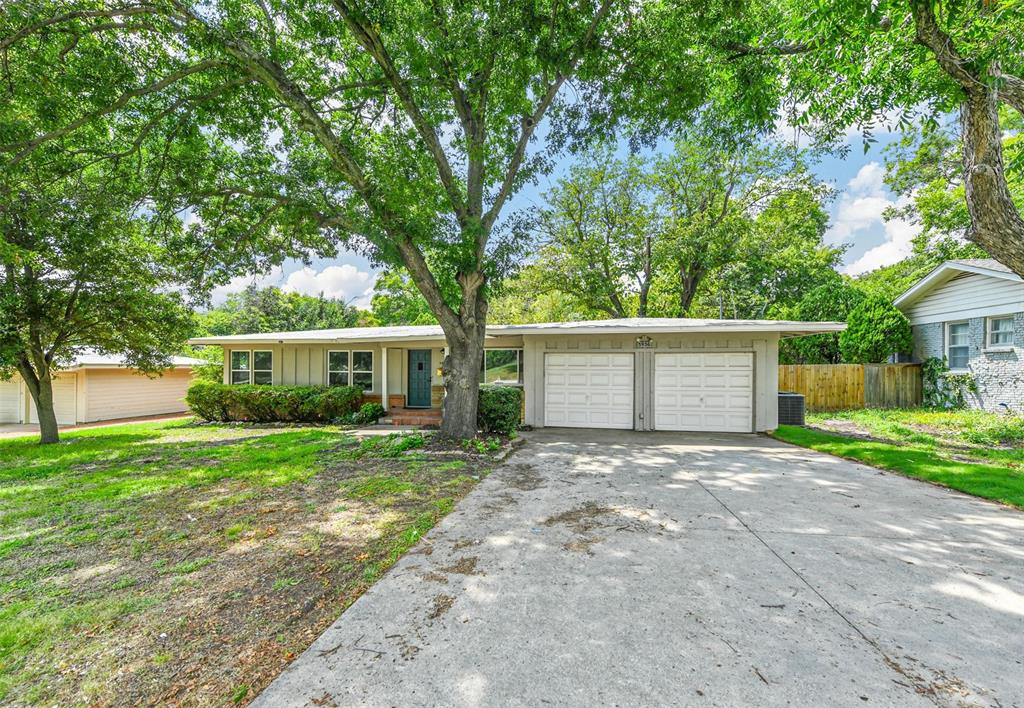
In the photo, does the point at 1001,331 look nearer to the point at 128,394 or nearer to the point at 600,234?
the point at 600,234

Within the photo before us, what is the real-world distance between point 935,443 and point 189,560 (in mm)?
11736

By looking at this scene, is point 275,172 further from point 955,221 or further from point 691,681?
point 955,221

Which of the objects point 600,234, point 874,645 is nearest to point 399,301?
point 600,234

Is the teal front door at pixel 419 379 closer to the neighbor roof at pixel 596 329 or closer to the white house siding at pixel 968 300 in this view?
the neighbor roof at pixel 596 329

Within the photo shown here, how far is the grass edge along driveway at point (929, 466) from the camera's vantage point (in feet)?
16.2

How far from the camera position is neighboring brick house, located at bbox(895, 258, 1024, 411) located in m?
10.2

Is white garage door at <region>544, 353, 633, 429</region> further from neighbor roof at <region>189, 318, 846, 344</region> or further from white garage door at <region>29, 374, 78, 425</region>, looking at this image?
white garage door at <region>29, 374, 78, 425</region>

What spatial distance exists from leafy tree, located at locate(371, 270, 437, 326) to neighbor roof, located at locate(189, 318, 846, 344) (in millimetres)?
5805

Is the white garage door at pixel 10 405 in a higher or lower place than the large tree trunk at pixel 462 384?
lower

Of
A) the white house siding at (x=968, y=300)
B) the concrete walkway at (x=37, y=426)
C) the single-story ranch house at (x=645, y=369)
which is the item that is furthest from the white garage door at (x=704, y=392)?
the concrete walkway at (x=37, y=426)

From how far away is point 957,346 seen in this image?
11828mm

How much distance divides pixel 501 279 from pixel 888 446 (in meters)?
7.81

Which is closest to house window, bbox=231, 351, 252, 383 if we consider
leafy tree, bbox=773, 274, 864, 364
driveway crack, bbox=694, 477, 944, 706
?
driveway crack, bbox=694, 477, 944, 706

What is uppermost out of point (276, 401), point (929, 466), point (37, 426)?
point (276, 401)
